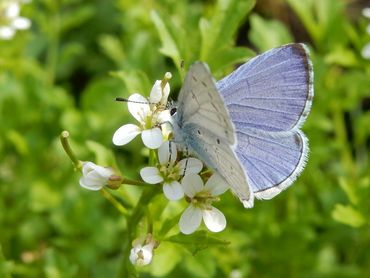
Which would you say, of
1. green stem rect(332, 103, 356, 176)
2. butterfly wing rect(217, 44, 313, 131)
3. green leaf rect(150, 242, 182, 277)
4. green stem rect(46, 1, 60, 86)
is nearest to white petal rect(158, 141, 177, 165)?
butterfly wing rect(217, 44, 313, 131)

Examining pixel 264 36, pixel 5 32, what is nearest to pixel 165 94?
pixel 264 36

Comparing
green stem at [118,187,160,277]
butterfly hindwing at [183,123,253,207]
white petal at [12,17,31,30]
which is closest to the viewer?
butterfly hindwing at [183,123,253,207]

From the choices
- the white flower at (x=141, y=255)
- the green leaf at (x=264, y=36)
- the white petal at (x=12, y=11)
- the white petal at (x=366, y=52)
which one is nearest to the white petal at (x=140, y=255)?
the white flower at (x=141, y=255)

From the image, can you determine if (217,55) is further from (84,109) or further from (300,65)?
(84,109)

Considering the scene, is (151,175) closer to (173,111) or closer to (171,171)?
(171,171)

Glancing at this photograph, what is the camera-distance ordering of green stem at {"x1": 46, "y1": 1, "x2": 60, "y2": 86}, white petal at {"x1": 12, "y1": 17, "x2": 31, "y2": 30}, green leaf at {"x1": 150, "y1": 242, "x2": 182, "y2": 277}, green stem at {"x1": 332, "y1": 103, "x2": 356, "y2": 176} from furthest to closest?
green stem at {"x1": 46, "y1": 1, "x2": 60, "y2": 86}, green stem at {"x1": 332, "y1": 103, "x2": 356, "y2": 176}, white petal at {"x1": 12, "y1": 17, "x2": 31, "y2": 30}, green leaf at {"x1": 150, "y1": 242, "x2": 182, "y2": 277}

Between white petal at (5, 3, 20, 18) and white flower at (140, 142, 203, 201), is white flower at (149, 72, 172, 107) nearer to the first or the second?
white flower at (140, 142, 203, 201)

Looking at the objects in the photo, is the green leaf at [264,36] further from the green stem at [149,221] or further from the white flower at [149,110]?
the green stem at [149,221]
